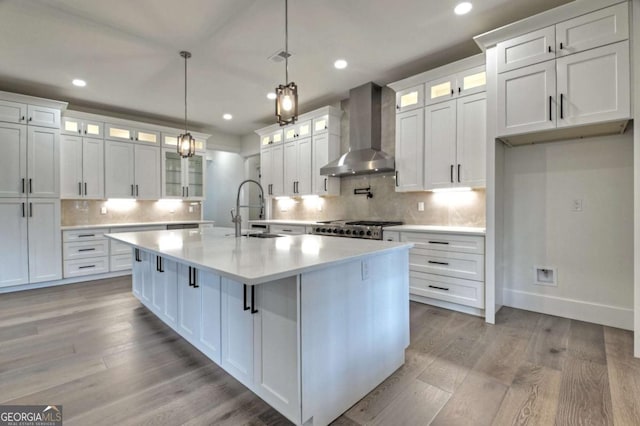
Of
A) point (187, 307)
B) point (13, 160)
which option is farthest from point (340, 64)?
point (13, 160)

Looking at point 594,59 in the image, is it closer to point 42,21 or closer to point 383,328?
point 383,328

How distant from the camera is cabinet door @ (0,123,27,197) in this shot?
401 centimetres

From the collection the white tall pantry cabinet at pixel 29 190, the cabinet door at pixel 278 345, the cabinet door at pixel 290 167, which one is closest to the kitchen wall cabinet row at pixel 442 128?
the cabinet door at pixel 290 167

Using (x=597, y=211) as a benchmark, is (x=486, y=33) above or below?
above

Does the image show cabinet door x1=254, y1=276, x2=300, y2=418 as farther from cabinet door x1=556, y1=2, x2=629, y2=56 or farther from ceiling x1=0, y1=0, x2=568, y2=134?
cabinet door x1=556, y1=2, x2=629, y2=56

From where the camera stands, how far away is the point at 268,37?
10.1ft

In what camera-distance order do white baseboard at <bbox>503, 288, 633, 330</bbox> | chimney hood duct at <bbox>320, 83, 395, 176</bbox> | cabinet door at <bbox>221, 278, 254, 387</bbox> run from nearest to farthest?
cabinet door at <bbox>221, 278, 254, 387</bbox>
white baseboard at <bbox>503, 288, 633, 330</bbox>
chimney hood duct at <bbox>320, 83, 395, 176</bbox>

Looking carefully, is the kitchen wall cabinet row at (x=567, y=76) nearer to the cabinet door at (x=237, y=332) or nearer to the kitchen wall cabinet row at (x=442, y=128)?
the kitchen wall cabinet row at (x=442, y=128)

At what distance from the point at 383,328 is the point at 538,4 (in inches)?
120

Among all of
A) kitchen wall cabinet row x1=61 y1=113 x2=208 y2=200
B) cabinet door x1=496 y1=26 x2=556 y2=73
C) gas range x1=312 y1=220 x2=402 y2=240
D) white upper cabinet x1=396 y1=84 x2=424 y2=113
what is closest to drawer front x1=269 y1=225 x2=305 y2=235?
gas range x1=312 y1=220 x2=402 y2=240

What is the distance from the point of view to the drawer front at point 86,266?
14.8 ft

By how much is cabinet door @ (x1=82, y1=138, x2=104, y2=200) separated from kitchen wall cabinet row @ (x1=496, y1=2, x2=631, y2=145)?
228 inches

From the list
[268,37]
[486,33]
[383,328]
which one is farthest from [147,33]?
[383,328]

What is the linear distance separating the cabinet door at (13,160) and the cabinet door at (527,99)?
19.4ft
